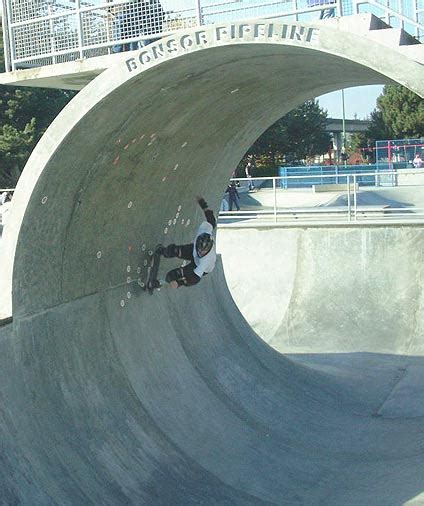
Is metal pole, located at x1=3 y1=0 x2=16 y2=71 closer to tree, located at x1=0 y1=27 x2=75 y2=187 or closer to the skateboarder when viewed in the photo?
the skateboarder

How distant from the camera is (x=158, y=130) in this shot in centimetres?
762

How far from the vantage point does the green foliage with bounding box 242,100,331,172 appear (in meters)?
53.0

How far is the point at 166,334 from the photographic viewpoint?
356 inches

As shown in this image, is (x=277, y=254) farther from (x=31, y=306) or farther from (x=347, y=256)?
(x=31, y=306)

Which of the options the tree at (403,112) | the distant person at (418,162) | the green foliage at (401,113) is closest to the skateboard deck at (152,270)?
the distant person at (418,162)

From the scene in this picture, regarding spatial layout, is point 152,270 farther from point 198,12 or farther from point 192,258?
point 198,12

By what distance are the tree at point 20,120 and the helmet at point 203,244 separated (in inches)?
1201

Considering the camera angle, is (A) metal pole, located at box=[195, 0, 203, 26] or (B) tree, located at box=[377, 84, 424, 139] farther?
(B) tree, located at box=[377, 84, 424, 139]

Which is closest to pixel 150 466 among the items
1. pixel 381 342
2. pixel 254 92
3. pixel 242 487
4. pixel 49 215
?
pixel 242 487

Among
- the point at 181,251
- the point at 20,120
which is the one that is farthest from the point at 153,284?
the point at 20,120

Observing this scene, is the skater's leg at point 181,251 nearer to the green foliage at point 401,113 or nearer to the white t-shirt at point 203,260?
the white t-shirt at point 203,260

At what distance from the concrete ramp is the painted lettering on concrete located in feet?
0.04

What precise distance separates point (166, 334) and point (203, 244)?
50.5 inches

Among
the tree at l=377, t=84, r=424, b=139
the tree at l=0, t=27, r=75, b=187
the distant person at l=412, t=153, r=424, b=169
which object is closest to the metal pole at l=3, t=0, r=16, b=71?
the distant person at l=412, t=153, r=424, b=169
